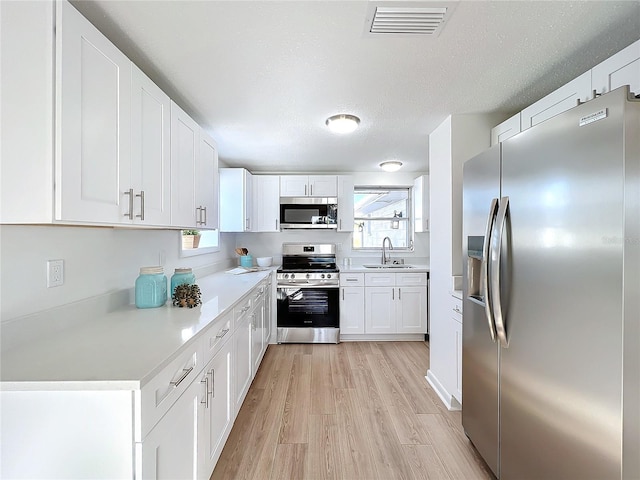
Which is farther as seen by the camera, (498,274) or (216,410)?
(216,410)

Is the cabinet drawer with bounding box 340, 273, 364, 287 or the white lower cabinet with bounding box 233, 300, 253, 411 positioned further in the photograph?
the cabinet drawer with bounding box 340, 273, 364, 287

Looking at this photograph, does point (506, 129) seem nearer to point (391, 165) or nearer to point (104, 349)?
point (391, 165)

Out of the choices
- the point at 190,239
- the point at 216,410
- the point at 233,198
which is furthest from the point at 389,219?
the point at 216,410

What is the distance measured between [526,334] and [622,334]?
16.3 inches

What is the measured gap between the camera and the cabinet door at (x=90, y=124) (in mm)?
1037

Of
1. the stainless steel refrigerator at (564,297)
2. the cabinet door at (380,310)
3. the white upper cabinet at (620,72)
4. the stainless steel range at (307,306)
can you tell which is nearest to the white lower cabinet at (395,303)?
the cabinet door at (380,310)

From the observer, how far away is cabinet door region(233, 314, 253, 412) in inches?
82.3

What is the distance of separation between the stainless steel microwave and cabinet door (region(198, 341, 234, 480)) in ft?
7.89

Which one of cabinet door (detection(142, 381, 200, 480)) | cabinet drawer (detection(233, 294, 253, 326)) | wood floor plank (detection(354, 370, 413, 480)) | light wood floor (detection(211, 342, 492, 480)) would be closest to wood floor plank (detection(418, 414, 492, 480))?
light wood floor (detection(211, 342, 492, 480))

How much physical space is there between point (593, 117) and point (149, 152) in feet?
6.29

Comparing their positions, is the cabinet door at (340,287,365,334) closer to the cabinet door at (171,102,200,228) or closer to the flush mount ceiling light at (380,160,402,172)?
the flush mount ceiling light at (380,160,402,172)

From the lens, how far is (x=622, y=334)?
3.04ft

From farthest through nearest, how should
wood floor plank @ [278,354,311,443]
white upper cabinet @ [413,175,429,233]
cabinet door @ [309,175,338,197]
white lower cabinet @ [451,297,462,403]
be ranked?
1. cabinet door @ [309,175,338,197]
2. white upper cabinet @ [413,175,429,233]
3. white lower cabinet @ [451,297,462,403]
4. wood floor plank @ [278,354,311,443]

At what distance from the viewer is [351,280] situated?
3.87m
